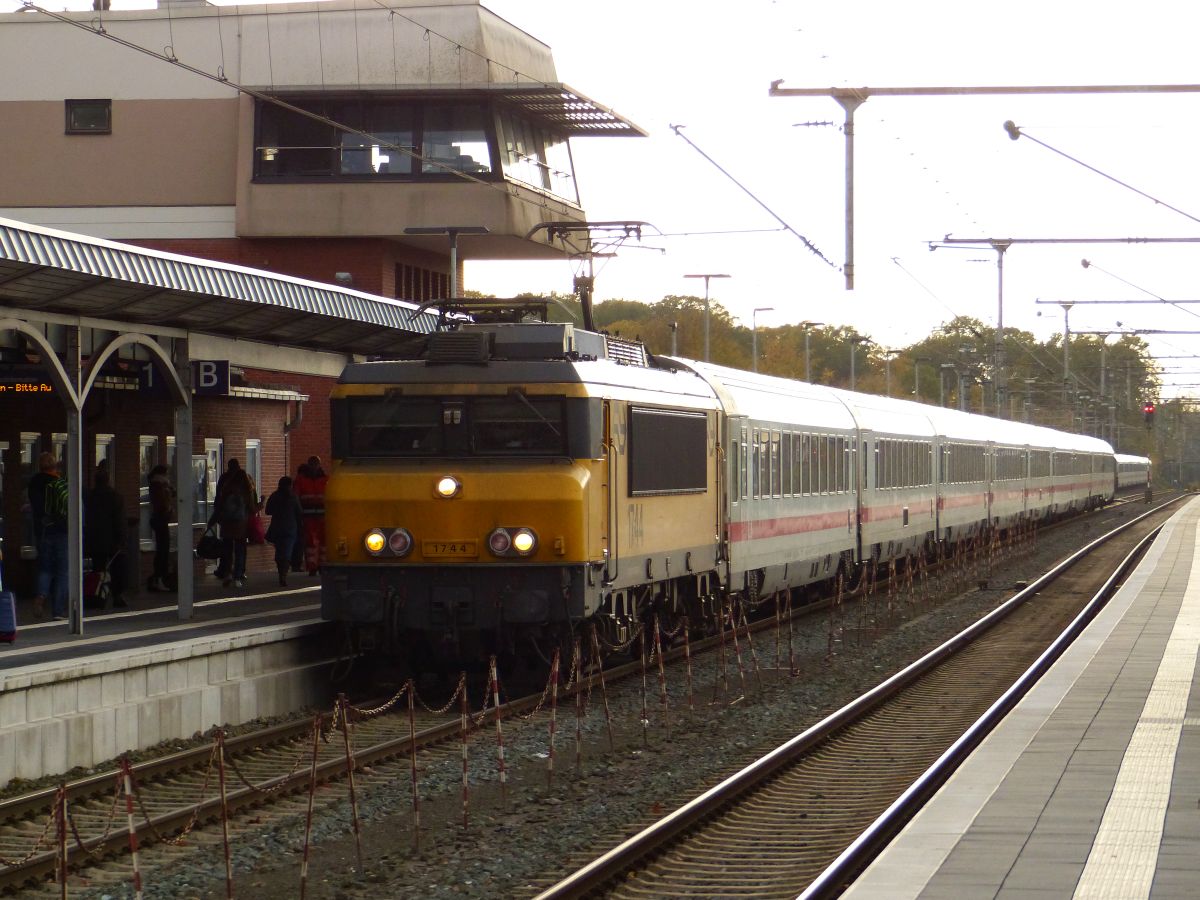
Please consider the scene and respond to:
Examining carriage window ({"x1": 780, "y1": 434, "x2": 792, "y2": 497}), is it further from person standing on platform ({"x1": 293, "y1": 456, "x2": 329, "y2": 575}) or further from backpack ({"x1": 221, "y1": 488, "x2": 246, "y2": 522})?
backpack ({"x1": 221, "y1": 488, "x2": 246, "y2": 522})

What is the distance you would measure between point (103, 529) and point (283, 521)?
4.10 meters

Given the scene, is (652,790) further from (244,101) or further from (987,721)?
(244,101)

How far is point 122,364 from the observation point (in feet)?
70.3

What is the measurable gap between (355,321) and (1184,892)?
1245 centimetres

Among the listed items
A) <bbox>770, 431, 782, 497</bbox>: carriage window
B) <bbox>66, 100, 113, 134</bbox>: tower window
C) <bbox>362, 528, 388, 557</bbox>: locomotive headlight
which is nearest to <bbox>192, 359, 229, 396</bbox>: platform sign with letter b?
<bbox>362, 528, 388, 557</bbox>: locomotive headlight

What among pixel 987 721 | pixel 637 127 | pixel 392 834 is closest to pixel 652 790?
pixel 392 834

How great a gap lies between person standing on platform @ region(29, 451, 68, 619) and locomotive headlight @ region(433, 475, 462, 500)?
171 inches

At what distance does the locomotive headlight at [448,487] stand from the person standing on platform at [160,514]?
292 inches

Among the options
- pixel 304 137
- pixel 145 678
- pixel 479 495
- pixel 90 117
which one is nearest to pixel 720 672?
pixel 479 495

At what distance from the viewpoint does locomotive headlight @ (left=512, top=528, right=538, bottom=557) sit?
15.3 metres

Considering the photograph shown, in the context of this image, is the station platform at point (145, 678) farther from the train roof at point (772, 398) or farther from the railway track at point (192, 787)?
the train roof at point (772, 398)

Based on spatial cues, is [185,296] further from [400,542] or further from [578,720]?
[578,720]

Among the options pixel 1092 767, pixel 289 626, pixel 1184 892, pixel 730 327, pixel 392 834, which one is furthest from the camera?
pixel 730 327

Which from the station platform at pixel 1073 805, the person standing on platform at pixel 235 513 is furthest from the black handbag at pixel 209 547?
the station platform at pixel 1073 805
